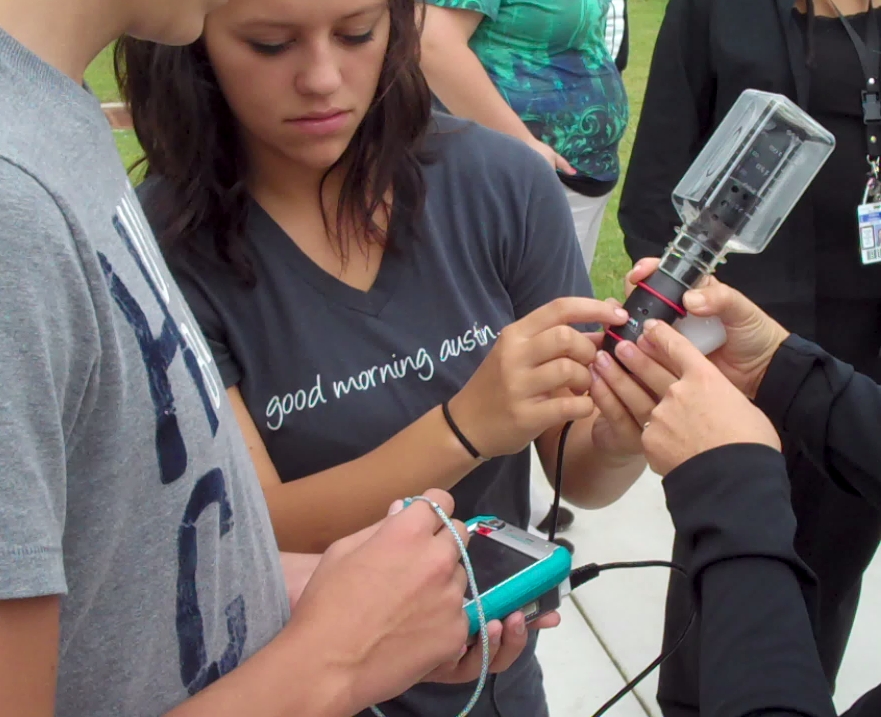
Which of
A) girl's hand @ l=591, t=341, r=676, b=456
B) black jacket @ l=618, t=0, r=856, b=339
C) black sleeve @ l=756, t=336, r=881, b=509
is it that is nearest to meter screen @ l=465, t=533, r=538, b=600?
girl's hand @ l=591, t=341, r=676, b=456

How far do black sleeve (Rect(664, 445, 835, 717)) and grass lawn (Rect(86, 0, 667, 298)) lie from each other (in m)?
1.01

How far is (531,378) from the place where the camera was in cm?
100

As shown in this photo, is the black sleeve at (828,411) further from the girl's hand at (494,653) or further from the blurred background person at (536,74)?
the blurred background person at (536,74)

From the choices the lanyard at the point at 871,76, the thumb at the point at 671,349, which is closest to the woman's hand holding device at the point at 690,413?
the thumb at the point at 671,349

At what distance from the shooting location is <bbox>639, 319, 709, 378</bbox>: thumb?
0.98m

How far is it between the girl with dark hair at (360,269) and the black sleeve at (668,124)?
893mm

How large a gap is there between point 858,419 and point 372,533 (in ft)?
2.31

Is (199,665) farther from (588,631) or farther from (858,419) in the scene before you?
(588,631)

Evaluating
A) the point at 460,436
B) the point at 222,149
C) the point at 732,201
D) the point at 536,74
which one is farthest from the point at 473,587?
the point at 536,74

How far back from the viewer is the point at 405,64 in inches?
46.4

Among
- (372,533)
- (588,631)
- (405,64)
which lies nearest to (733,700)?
(372,533)

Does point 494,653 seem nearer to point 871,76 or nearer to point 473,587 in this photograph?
point 473,587

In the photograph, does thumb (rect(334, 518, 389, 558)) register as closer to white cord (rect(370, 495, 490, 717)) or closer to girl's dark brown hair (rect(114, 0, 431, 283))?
white cord (rect(370, 495, 490, 717))

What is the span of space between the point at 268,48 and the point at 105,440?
2.12 feet
